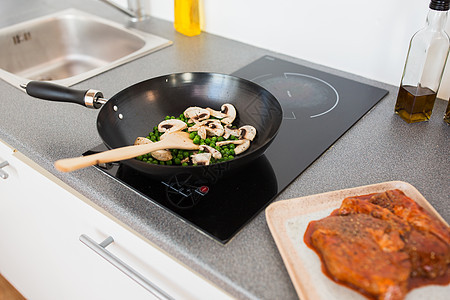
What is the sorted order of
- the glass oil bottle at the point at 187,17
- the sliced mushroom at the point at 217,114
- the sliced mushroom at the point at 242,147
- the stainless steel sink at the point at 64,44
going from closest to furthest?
the sliced mushroom at the point at 242,147 < the sliced mushroom at the point at 217,114 < the glass oil bottle at the point at 187,17 < the stainless steel sink at the point at 64,44

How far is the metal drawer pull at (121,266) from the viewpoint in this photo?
772 millimetres

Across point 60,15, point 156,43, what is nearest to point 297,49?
point 156,43

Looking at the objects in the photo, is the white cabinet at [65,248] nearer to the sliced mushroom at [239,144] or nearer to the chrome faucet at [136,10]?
the sliced mushroom at [239,144]

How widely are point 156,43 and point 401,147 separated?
86 cm

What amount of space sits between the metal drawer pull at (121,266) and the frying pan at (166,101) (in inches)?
7.9

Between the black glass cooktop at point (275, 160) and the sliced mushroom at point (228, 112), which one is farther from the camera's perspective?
the sliced mushroom at point (228, 112)

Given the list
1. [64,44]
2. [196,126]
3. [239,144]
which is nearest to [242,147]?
[239,144]

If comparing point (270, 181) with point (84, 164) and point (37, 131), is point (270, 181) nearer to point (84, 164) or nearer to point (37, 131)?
point (84, 164)

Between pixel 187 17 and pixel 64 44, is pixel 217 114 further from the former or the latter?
pixel 64 44

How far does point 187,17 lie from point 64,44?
551mm

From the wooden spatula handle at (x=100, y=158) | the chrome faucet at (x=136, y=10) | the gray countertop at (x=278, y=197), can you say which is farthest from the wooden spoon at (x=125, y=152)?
the chrome faucet at (x=136, y=10)

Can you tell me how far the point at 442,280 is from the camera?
0.60 metres

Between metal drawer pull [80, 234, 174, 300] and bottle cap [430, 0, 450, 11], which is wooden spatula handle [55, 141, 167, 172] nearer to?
metal drawer pull [80, 234, 174, 300]

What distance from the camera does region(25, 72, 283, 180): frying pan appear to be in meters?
0.87
